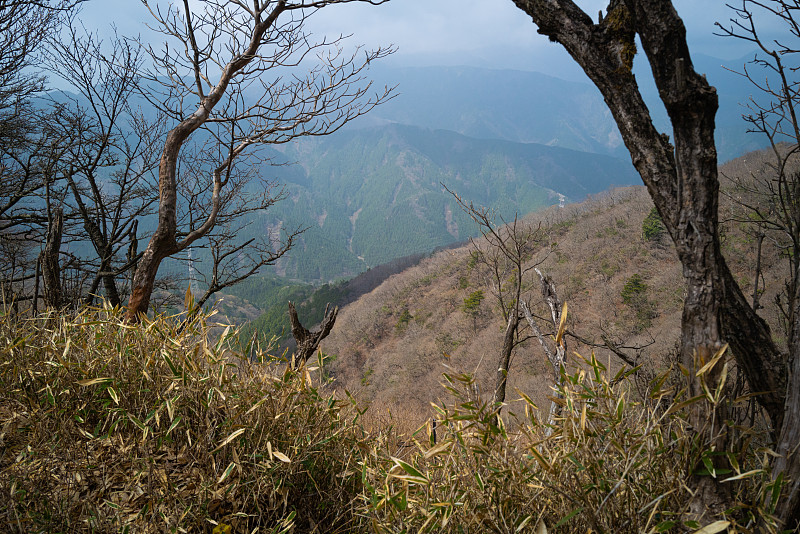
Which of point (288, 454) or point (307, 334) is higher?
point (288, 454)

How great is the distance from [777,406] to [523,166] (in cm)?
20557

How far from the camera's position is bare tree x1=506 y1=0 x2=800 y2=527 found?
Answer: 3.46ft

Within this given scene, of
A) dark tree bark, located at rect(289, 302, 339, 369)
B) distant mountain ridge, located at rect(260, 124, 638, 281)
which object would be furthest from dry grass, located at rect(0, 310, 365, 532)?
distant mountain ridge, located at rect(260, 124, 638, 281)

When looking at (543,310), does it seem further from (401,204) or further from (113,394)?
(401,204)

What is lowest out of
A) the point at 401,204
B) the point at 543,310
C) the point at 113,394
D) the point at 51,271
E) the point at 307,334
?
the point at 543,310

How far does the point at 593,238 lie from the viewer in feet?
105

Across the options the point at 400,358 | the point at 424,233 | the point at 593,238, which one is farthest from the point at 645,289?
the point at 424,233

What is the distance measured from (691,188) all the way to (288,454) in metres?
1.29

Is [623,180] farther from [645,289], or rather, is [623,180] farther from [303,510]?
[303,510]

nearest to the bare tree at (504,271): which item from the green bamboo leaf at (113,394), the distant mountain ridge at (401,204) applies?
the green bamboo leaf at (113,394)

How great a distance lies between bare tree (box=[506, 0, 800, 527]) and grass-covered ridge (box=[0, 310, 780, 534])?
3.4 inches

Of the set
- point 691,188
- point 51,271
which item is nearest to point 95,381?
point 691,188

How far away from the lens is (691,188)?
1.13 meters

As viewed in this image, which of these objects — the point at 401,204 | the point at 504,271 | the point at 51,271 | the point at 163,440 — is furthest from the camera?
the point at 401,204
